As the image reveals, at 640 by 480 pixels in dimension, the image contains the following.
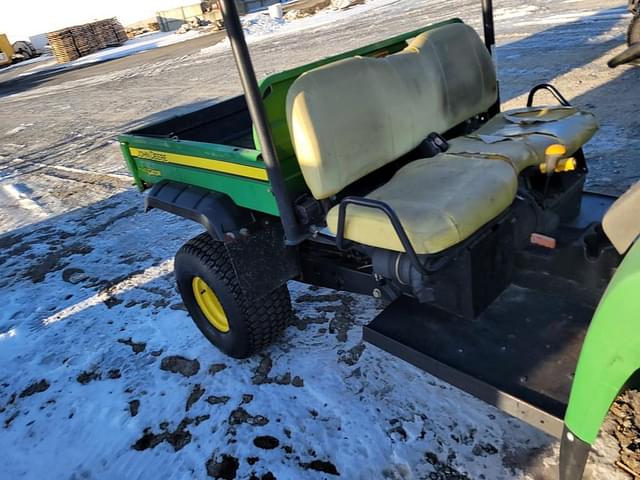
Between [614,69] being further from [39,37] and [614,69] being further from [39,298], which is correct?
[39,37]

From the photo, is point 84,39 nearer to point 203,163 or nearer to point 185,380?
point 203,163

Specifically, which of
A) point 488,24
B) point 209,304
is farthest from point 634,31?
point 209,304

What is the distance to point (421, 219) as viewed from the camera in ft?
5.96

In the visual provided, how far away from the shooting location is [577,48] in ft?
20.9

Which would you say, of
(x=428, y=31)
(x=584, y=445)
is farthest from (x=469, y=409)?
(x=428, y=31)

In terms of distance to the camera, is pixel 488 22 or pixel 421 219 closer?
pixel 421 219

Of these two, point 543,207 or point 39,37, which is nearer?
point 543,207

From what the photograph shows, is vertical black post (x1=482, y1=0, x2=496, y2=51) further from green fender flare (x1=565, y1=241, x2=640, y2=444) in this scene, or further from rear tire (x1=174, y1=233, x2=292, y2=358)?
green fender flare (x1=565, y1=241, x2=640, y2=444)

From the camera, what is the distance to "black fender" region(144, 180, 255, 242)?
89.2 inches

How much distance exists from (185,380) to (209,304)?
40cm

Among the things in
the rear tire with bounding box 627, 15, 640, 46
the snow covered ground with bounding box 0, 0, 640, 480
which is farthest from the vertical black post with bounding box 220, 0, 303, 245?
the rear tire with bounding box 627, 15, 640, 46

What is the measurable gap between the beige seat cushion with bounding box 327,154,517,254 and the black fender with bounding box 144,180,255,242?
1.60ft

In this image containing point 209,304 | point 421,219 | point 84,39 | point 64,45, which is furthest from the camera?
point 84,39

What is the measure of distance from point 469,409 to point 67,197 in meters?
4.71
